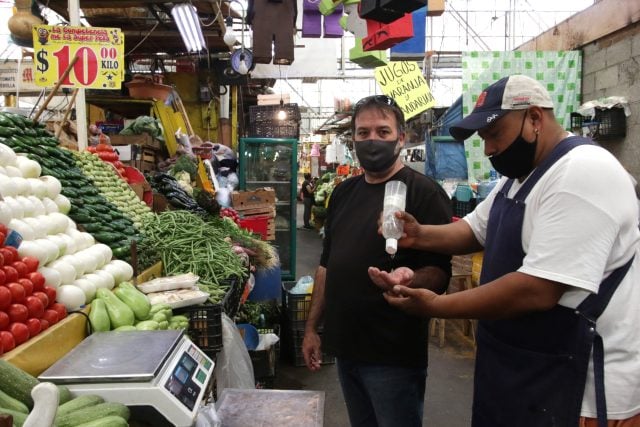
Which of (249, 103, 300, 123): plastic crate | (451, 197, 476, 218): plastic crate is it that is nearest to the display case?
(249, 103, 300, 123): plastic crate

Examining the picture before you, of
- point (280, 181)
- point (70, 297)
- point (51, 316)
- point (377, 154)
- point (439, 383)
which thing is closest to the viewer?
point (51, 316)

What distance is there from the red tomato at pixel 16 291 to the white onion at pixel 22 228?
411mm

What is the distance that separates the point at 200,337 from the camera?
274 cm

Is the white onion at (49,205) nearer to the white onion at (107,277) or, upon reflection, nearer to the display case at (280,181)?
the white onion at (107,277)

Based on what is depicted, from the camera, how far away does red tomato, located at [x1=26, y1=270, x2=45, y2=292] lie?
2000 millimetres

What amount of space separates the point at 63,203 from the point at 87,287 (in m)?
0.73

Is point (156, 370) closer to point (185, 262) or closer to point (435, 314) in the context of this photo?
point (435, 314)

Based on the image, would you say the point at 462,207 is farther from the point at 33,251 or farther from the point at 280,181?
the point at 33,251

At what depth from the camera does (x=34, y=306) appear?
191cm

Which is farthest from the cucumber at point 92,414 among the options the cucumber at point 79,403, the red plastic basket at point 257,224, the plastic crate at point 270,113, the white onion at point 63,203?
the plastic crate at point 270,113

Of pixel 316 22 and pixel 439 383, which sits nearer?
pixel 439 383

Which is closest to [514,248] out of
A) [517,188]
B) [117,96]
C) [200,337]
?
[517,188]

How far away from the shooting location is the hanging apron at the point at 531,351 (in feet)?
5.30

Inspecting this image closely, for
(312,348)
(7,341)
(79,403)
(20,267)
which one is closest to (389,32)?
(312,348)
